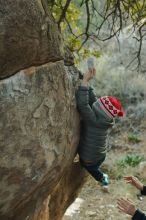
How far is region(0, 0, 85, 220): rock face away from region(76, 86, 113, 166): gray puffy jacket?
0.08m

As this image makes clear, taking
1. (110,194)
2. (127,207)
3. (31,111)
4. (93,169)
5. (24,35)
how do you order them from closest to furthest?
(24,35) < (31,111) < (127,207) < (93,169) < (110,194)

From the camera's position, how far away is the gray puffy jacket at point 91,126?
4234 mm

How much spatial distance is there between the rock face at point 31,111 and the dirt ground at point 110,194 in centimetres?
414

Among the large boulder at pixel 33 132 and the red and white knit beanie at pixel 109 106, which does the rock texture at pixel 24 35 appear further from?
the red and white knit beanie at pixel 109 106

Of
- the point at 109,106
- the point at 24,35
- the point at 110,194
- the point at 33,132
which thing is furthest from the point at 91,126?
the point at 110,194

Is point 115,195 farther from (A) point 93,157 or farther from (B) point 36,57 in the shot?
(B) point 36,57

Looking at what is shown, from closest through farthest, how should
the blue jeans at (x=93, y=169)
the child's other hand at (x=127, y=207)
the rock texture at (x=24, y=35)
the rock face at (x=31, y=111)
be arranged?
the rock texture at (x=24, y=35) → the rock face at (x=31, y=111) → the child's other hand at (x=127, y=207) → the blue jeans at (x=93, y=169)

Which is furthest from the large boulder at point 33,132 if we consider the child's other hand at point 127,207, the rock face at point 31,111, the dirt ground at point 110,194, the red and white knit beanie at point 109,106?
the dirt ground at point 110,194

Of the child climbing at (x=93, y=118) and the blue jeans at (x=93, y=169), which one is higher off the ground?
the child climbing at (x=93, y=118)

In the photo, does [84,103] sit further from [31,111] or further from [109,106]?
[31,111]

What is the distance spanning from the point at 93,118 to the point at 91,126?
12 cm

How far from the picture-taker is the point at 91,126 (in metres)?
4.34

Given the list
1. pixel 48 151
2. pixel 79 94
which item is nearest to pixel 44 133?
pixel 48 151

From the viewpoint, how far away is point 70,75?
14.3ft
